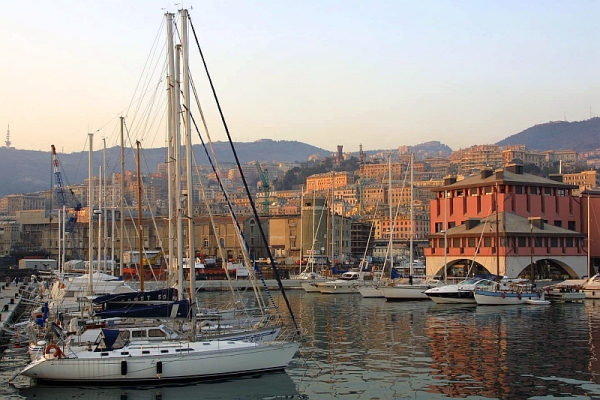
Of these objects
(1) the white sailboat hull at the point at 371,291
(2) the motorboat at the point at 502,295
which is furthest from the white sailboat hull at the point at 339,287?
(2) the motorboat at the point at 502,295

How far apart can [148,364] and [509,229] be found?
62946mm

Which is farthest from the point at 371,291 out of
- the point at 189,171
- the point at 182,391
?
the point at 182,391

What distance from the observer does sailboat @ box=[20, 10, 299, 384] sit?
93.2 ft

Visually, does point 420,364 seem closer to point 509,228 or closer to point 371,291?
point 371,291

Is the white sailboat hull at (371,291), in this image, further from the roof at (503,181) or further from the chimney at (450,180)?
the chimney at (450,180)

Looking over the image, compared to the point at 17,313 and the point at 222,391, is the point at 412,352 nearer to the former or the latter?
the point at 222,391

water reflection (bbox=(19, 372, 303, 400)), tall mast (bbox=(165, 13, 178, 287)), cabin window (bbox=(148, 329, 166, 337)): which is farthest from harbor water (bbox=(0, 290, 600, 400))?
tall mast (bbox=(165, 13, 178, 287))

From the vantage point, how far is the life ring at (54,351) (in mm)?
28438

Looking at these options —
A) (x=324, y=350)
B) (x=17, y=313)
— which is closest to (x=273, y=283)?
(x=17, y=313)

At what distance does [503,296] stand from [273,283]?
3992 cm

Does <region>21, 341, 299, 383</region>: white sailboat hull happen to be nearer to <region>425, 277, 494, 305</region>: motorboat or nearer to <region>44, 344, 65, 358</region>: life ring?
<region>44, 344, 65, 358</region>: life ring

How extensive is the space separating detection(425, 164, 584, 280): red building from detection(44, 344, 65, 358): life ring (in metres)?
57.9

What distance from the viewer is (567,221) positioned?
9400 centimetres

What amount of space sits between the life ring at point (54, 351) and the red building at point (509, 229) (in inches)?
2278
